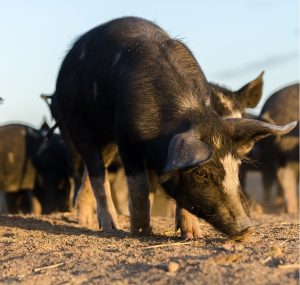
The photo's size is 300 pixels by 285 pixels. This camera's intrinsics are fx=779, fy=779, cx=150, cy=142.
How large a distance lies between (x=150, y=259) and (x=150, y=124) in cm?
161

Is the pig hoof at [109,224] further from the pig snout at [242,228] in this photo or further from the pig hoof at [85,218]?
the pig snout at [242,228]

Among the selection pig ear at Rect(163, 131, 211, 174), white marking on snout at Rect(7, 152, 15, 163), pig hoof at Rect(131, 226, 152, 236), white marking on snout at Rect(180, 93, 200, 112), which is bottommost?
white marking on snout at Rect(7, 152, 15, 163)

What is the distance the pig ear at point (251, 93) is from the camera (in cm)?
973

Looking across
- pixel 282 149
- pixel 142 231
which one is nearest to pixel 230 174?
pixel 142 231

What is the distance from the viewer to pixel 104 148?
840 cm

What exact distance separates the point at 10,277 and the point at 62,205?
30.2ft

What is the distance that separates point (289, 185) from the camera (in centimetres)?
1430

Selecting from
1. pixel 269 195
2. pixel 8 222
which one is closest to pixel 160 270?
pixel 8 222

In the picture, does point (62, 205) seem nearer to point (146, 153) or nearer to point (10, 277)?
point (146, 153)

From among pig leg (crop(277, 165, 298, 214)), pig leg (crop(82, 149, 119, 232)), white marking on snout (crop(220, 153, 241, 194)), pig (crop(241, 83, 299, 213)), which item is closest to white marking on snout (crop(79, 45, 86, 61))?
pig leg (crop(82, 149, 119, 232))

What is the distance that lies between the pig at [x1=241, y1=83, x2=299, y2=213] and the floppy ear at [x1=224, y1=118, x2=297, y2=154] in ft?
25.4

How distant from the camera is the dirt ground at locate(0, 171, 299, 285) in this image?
479 cm

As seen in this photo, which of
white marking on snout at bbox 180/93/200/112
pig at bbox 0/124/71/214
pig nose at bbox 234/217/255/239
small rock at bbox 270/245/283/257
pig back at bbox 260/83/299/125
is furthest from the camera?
pig back at bbox 260/83/299/125

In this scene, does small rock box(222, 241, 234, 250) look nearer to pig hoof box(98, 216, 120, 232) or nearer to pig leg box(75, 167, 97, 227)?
pig hoof box(98, 216, 120, 232)
